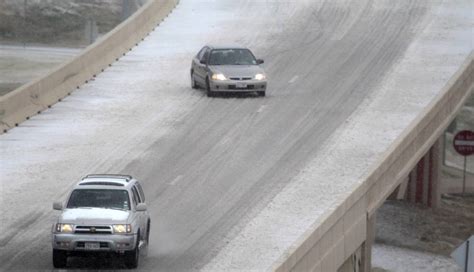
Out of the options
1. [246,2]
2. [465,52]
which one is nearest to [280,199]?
[465,52]

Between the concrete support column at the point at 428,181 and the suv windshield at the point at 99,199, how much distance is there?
26.1 meters

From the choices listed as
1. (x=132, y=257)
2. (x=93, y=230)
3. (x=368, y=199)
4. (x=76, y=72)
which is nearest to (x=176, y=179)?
(x=368, y=199)

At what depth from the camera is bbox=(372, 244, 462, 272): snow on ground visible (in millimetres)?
38156

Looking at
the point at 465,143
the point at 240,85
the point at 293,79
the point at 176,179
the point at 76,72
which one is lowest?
the point at 465,143

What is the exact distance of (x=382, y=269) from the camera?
37.9 meters

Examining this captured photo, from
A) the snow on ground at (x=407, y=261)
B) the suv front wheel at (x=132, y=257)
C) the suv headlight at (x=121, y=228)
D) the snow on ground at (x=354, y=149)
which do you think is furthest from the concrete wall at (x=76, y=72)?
the suv headlight at (x=121, y=228)

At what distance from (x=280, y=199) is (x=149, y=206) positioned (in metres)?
2.84

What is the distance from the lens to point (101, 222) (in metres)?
23.0

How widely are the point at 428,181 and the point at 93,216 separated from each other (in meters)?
27.4

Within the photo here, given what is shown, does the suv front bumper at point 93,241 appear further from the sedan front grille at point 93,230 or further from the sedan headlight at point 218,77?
the sedan headlight at point 218,77

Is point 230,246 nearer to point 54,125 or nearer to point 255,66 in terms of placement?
point 54,125

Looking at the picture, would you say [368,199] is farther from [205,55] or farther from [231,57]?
[205,55]

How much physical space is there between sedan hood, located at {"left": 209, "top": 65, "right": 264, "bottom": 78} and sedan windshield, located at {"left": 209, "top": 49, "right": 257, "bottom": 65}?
0.33 metres

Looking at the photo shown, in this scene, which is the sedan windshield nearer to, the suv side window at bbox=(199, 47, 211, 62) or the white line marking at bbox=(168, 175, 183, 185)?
the suv side window at bbox=(199, 47, 211, 62)
